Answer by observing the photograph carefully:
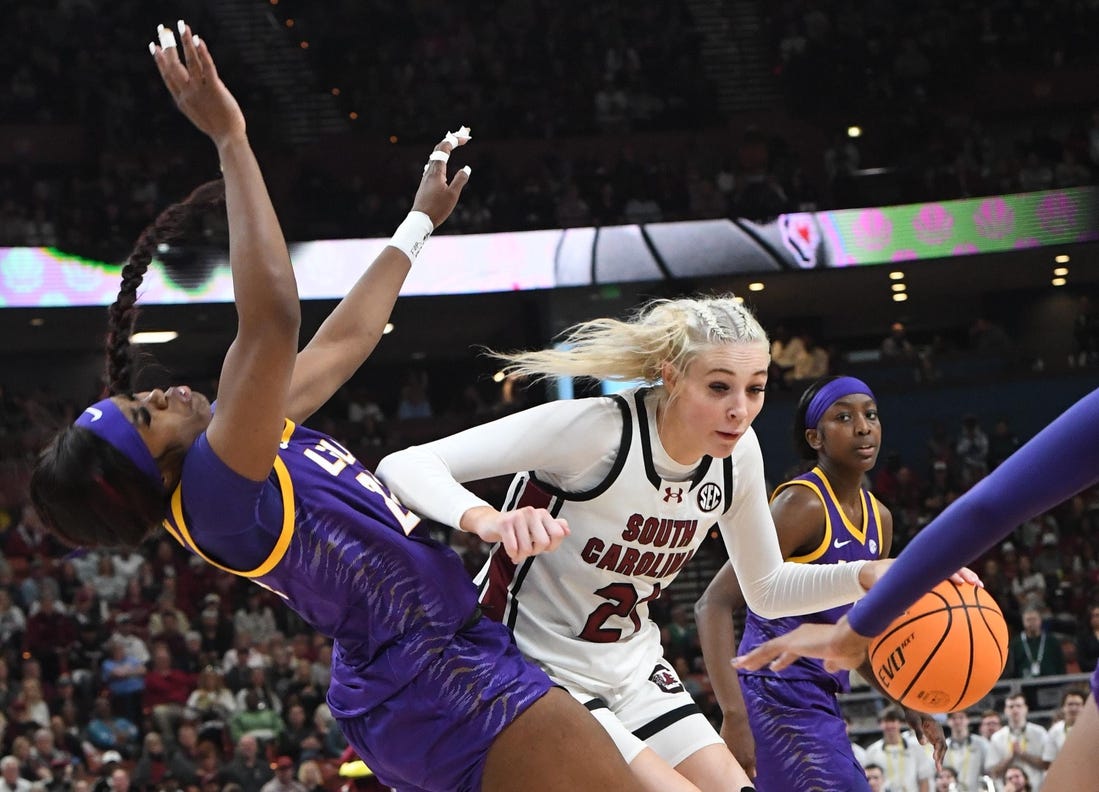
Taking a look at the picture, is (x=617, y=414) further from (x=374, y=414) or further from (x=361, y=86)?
(x=361, y=86)

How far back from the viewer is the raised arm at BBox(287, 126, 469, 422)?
3494mm

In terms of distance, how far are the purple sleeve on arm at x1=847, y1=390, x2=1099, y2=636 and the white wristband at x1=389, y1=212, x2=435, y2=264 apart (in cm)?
202

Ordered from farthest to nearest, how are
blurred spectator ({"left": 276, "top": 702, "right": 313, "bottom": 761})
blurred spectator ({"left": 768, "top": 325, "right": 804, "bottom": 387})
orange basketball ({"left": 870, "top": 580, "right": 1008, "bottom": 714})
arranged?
1. blurred spectator ({"left": 768, "top": 325, "right": 804, "bottom": 387})
2. blurred spectator ({"left": 276, "top": 702, "right": 313, "bottom": 761})
3. orange basketball ({"left": 870, "top": 580, "right": 1008, "bottom": 714})

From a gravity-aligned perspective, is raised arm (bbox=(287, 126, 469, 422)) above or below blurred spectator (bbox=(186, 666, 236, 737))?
above

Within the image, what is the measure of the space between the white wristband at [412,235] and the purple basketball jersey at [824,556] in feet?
5.75

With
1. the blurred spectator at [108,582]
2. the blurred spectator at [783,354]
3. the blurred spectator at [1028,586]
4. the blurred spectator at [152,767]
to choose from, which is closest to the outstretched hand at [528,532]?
the blurred spectator at [152,767]

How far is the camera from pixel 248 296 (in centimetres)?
261

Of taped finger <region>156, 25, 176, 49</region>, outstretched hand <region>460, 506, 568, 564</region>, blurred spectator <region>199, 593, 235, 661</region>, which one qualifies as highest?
taped finger <region>156, 25, 176, 49</region>

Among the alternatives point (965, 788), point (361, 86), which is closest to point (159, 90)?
point (361, 86)

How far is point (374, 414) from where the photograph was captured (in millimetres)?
19188

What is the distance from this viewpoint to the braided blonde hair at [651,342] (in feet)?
12.1

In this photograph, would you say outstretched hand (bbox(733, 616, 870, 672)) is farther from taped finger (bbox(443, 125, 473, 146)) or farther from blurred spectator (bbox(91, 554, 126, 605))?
blurred spectator (bbox(91, 554, 126, 605))

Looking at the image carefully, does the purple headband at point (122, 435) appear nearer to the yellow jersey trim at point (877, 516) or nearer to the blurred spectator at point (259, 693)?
the yellow jersey trim at point (877, 516)

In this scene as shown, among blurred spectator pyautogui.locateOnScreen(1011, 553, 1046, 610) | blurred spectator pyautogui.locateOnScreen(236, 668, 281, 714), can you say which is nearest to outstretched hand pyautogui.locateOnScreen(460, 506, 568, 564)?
blurred spectator pyautogui.locateOnScreen(236, 668, 281, 714)
